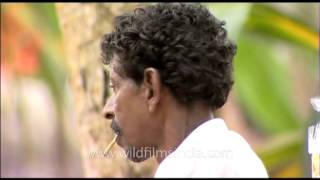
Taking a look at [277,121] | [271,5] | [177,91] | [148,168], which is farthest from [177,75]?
[277,121]

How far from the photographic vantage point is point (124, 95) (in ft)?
3.62

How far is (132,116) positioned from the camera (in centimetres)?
111

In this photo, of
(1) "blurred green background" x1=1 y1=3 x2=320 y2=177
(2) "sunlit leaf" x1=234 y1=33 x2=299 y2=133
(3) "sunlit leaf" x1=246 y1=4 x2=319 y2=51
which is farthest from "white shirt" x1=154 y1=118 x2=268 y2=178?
(2) "sunlit leaf" x1=234 y1=33 x2=299 y2=133

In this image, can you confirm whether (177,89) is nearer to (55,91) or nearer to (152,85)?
(152,85)

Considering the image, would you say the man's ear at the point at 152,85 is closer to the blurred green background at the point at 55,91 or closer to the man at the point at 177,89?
the man at the point at 177,89

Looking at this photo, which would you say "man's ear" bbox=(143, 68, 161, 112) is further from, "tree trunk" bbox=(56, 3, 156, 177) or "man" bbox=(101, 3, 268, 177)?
"tree trunk" bbox=(56, 3, 156, 177)

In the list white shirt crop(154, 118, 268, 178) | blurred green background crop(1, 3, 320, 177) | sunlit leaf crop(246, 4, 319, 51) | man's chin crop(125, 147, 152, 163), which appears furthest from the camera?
blurred green background crop(1, 3, 320, 177)

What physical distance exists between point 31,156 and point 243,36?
1003 millimetres

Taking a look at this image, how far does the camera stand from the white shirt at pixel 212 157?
1020mm

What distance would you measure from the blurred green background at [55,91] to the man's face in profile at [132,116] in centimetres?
194

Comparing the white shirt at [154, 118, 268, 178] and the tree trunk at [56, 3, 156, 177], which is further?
the tree trunk at [56, 3, 156, 177]

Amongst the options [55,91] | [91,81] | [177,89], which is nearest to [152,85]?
[177,89]

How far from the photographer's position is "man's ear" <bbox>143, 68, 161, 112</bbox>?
1.06 meters

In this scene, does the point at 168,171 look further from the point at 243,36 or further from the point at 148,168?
the point at 243,36
